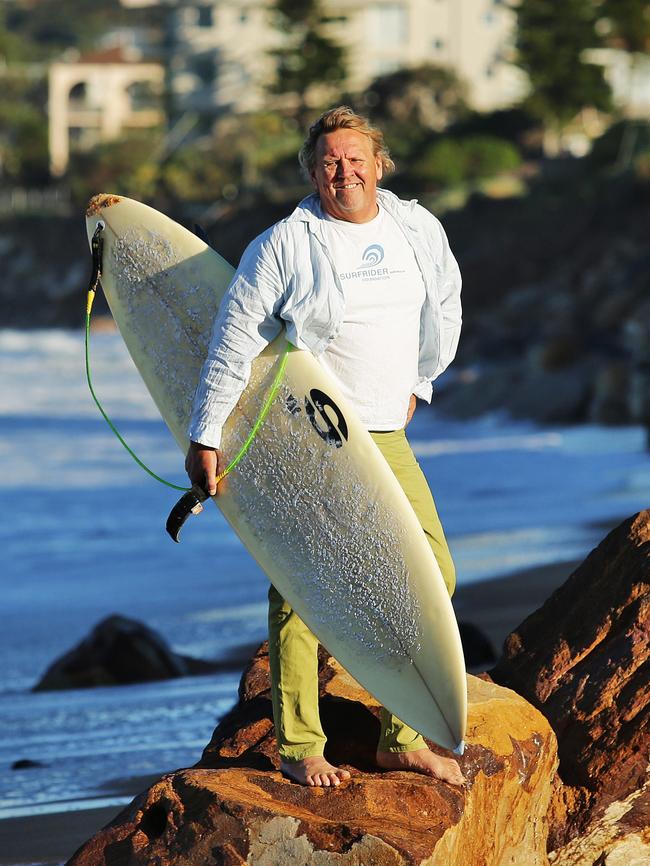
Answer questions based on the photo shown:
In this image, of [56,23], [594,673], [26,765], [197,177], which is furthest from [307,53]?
[56,23]

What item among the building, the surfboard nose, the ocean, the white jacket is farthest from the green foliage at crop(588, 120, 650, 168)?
the building

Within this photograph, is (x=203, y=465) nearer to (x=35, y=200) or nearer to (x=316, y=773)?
(x=316, y=773)

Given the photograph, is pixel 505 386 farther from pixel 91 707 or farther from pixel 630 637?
pixel 630 637

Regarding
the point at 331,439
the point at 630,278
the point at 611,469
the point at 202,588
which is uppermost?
the point at 331,439

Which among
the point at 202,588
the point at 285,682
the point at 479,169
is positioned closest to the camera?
the point at 285,682

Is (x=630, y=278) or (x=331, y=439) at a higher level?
(x=331, y=439)

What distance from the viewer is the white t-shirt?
338 centimetres

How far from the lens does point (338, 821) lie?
325 cm

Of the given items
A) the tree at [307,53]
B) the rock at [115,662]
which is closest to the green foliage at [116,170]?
the tree at [307,53]

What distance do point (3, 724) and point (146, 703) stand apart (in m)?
0.56

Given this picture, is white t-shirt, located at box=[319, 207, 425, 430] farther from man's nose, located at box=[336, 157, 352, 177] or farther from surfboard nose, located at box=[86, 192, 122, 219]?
surfboard nose, located at box=[86, 192, 122, 219]

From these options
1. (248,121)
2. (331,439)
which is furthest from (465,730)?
(248,121)

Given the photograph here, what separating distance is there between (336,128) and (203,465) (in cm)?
84

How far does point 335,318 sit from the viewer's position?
3.37 metres
